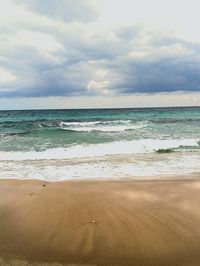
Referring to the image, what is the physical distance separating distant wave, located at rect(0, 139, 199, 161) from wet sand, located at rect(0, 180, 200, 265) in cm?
710

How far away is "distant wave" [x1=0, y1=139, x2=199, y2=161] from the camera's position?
14.2 metres

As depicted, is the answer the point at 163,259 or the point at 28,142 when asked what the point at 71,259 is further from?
the point at 28,142

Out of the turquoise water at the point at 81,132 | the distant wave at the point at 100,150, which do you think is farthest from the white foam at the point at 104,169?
the turquoise water at the point at 81,132

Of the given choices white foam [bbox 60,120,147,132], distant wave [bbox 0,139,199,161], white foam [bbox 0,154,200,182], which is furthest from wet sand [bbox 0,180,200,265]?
white foam [bbox 60,120,147,132]

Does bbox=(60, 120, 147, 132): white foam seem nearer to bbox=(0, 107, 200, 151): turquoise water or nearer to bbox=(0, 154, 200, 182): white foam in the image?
bbox=(0, 107, 200, 151): turquoise water

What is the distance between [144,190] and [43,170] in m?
4.47

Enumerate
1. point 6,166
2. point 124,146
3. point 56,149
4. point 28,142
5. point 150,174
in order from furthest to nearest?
point 28,142 → point 124,146 → point 56,149 → point 6,166 → point 150,174

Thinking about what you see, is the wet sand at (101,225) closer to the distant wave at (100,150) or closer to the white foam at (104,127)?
the distant wave at (100,150)

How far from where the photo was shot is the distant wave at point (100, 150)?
14.2m

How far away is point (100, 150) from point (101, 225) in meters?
11.1

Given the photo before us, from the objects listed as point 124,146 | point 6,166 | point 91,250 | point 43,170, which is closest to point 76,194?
point 91,250

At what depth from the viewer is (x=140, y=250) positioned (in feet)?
12.8

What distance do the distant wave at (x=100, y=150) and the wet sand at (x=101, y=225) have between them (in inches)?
280

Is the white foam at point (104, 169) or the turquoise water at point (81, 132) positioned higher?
the white foam at point (104, 169)
